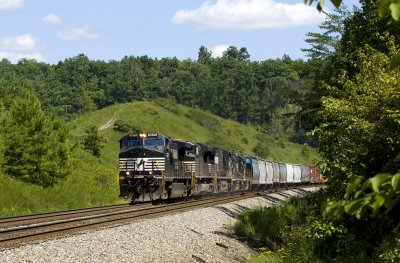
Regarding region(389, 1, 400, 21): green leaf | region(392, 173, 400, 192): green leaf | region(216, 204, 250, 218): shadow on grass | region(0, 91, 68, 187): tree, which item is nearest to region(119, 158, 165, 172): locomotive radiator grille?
region(216, 204, 250, 218): shadow on grass

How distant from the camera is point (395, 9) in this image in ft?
8.16

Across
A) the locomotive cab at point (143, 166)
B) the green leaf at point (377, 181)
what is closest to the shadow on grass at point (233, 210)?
A: the locomotive cab at point (143, 166)

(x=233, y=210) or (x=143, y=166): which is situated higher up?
(x=143, y=166)

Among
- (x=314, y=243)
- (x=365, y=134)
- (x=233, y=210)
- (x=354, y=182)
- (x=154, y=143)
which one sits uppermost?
(x=154, y=143)

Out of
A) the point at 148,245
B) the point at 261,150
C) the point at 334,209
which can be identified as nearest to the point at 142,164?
the point at 148,245

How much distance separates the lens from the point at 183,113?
3344cm

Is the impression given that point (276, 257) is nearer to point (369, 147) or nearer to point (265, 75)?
point (369, 147)

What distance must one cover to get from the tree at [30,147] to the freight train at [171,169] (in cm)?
667

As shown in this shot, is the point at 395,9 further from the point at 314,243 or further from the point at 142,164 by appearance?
the point at 142,164

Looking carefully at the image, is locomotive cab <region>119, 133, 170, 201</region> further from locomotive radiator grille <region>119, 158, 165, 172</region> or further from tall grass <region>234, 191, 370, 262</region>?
tall grass <region>234, 191, 370, 262</region>

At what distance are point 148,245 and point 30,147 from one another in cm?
2014

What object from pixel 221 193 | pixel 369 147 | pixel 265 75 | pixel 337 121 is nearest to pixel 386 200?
pixel 369 147

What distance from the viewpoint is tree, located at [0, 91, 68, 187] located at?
32500 mm

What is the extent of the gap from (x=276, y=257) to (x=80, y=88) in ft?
474
